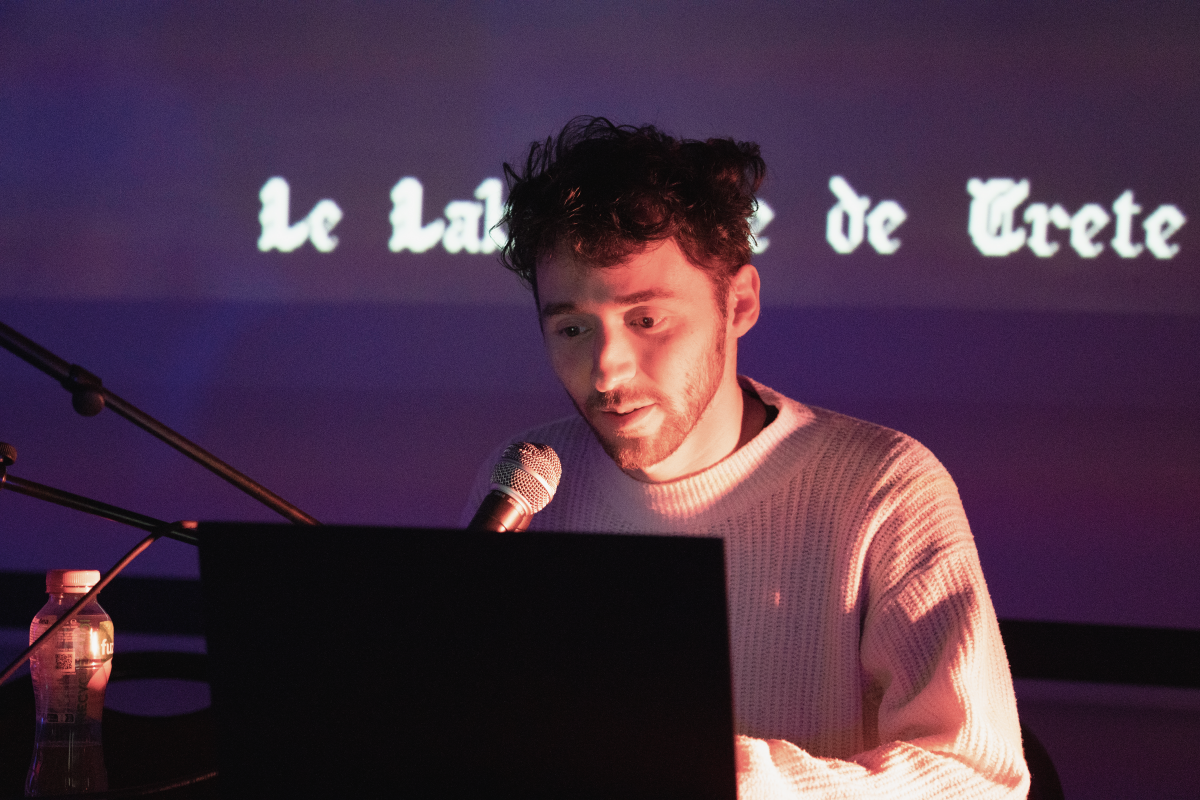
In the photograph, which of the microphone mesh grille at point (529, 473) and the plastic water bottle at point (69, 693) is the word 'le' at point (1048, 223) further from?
the plastic water bottle at point (69, 693)

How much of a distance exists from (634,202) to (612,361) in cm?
25

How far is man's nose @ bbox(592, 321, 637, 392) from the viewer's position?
53.2 inches

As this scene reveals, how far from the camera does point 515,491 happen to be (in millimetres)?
927

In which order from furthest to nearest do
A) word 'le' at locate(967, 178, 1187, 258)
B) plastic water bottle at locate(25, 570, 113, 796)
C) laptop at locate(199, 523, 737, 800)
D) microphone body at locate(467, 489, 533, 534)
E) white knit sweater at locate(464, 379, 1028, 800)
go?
1. word 'le' at locate(967, 178, 1187, 258)
2. white knit sweater at locate(464, 379, 1028, 800)
3. plastic water bottle at locate(25, 570, 113, 796)
4. microphone body at locate(467, 489, 533, 534)
5. laptop at locate(199, 523, 737, 800)

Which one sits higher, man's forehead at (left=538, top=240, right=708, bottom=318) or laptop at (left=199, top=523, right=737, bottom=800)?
man's forehead at (left=538, top=240, right=708, bottom=318)

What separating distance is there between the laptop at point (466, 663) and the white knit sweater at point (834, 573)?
582 mm

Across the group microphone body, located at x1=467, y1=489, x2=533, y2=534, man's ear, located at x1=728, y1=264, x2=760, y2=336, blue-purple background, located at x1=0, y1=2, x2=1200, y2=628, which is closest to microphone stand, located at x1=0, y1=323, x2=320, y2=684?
microphone body, located at x1=467, y1=489, x2=533, y2=534

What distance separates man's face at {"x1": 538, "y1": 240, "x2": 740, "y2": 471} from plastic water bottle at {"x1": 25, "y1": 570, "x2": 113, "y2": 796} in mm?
672

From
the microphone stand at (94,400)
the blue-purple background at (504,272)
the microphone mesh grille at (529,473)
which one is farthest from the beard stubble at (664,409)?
the blue-purple background at (504,272)

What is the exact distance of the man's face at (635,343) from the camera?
1.36 meters

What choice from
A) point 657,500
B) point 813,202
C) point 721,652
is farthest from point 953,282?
point 721,652

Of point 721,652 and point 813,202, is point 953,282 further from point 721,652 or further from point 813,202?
point 721,652

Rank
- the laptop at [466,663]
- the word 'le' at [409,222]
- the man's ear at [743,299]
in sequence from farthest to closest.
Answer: the word 'le' at [409,222] < the man's ear at [743,299] < the laptop at [466,663]

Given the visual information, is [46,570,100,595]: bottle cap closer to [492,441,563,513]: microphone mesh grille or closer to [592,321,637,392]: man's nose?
[492,441,563,513]: microphone mesh grille
